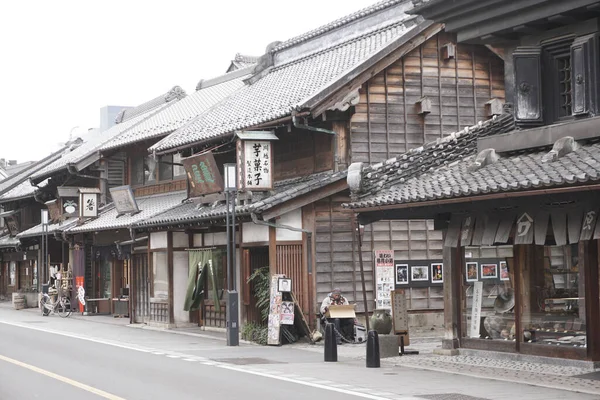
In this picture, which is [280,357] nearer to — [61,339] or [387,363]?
[387,363]

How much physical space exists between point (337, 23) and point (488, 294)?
15951 mm

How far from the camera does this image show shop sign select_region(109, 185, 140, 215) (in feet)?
122

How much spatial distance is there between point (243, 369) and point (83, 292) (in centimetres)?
2347

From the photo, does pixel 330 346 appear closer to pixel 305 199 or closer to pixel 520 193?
pixel 305 199

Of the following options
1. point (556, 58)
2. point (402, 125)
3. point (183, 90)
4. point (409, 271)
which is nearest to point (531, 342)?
point (556, 58)

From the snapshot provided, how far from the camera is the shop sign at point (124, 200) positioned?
37.3 metres

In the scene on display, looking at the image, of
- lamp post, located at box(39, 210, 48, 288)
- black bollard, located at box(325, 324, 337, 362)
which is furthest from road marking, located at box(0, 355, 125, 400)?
lamp post, located at box(39, 210, 48, 288)

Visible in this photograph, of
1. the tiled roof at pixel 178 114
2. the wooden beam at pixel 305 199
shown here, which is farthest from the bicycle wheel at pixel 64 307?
the wooden beam at pixel 305 199

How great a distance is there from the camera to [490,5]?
19016 millimetres

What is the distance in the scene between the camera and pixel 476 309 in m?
20.3

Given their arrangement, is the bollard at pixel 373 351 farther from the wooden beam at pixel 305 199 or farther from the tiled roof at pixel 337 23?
the tiled roof at pixel 337 23

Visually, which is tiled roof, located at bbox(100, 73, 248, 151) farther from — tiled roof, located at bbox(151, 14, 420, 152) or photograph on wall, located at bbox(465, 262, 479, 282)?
photograph on wall, located at bbox(465, 262, 479, 282)

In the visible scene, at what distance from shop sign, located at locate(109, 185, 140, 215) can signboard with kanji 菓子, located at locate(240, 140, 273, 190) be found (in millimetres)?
11114

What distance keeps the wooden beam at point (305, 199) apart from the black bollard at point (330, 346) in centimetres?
552
